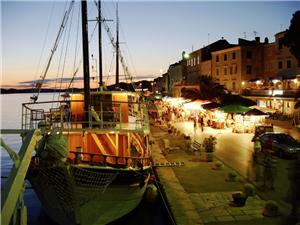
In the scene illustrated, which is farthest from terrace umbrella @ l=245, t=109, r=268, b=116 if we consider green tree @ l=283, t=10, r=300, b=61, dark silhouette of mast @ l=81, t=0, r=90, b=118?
dark silhouette of mast @ l=81, t=0, r=90, b=118

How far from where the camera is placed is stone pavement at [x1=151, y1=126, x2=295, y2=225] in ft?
Answer: 37.7

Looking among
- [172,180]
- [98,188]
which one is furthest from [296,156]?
[98,188]

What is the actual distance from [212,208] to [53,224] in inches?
292

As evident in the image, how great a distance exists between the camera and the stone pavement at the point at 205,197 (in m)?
11.5

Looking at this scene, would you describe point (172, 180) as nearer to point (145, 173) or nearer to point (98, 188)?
point (145, 173)

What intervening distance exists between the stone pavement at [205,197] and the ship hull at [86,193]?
1824 millimetres

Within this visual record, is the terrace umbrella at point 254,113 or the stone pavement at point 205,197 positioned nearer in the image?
the stone pavement at point 205,197

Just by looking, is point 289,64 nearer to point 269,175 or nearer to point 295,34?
point 295,34

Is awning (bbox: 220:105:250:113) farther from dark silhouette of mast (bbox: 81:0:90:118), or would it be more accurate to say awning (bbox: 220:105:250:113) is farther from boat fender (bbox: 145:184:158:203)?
dark silhouette of mast (bbox: 81:0:90:118)

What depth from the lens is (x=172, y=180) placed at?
1608cm

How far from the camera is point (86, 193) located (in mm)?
12344

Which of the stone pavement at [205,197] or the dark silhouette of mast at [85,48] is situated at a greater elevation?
the dark silhouette of mast at [85,48]

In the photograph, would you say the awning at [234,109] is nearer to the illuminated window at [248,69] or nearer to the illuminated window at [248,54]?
the illuminated window at [248,69]

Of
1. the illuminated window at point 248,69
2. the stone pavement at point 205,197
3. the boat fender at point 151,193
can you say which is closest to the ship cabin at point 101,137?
the boat fender at point 151,193
